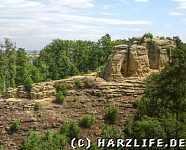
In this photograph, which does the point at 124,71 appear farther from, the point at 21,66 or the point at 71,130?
the point at 21,66

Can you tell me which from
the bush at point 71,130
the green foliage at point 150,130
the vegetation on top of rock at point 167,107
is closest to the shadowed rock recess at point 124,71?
the bush at point 71,130

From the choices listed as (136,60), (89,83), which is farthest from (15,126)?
(136,60)

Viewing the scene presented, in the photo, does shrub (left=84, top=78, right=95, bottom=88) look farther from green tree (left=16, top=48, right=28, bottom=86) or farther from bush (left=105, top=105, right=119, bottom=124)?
green tree (left=16, top=48, right=28, bottom=86)

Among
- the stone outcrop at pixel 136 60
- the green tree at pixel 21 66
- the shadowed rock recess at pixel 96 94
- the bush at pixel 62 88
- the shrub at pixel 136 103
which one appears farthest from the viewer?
the green tree at pixel 21 66

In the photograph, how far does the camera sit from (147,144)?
20375mm

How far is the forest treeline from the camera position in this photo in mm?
52309

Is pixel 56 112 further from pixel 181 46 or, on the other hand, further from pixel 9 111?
pixel 181 46

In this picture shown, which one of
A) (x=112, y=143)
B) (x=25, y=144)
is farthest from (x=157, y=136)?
(x=25, y=144)

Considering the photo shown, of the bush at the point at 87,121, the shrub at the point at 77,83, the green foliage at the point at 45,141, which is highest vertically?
the shrub at the point at 77,83

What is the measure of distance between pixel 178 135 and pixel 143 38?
20.4 meters

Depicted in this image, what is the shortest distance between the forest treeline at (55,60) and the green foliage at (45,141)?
20.0 metres

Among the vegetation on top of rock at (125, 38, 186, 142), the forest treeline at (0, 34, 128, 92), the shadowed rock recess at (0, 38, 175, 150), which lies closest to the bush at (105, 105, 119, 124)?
the shadowed rock recess at (0, 38, 175, 150)

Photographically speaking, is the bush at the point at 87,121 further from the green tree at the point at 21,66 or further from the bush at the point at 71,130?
the green tree at the point at 21,66

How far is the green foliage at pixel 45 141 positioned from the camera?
25844 millimetres
